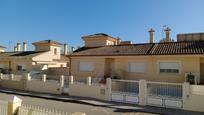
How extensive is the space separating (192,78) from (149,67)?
371 centimetres

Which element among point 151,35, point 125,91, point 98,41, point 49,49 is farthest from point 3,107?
point 49,49

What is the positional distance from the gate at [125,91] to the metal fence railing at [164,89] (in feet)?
3.02

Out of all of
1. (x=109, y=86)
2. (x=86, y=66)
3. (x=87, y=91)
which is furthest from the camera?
(x=86, y=66)

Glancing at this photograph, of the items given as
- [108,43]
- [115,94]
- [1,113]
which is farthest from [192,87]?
[108,43]

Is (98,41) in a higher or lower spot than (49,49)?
higher

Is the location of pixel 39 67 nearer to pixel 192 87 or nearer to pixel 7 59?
pixel 7 59

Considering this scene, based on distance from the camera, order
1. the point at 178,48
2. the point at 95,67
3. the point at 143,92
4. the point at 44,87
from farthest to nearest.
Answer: the point at 95,67 → the point at 44,87 → the point at 178,48 → the point at 143,92

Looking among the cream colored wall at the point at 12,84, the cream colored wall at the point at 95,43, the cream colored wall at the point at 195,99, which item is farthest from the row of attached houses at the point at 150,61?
the cream colored wall at the point at 12,84

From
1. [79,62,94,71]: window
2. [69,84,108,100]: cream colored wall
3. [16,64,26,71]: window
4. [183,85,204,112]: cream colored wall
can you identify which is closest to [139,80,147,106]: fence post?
[183,85,204,112]: cream colored wall

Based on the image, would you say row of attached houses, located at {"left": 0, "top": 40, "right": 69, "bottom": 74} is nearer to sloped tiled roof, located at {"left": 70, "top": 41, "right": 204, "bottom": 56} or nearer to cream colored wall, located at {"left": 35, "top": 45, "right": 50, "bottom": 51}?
cream colored wall, located at {"left": 35, "top": 45, "right": 50, "bottom": 51}

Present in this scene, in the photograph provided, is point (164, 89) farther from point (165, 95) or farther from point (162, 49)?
point (162, 49)

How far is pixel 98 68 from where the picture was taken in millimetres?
19562

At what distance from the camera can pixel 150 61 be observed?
1675cm

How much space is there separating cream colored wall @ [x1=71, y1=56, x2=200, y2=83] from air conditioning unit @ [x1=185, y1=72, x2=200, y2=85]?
0.42 metres
